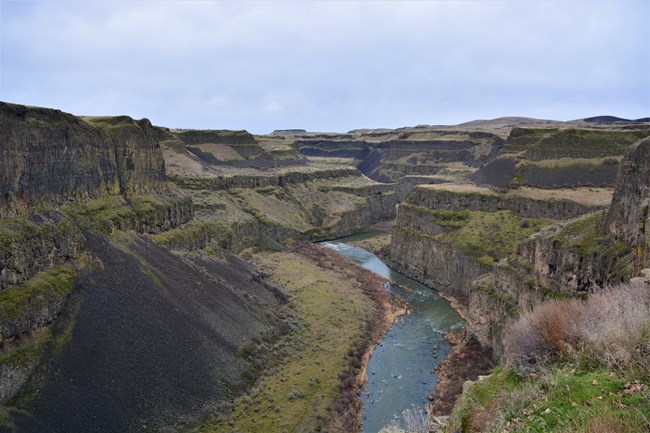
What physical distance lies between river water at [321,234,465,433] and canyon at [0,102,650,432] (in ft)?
5.31

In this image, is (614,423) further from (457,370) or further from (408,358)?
(408,358)

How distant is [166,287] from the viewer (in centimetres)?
3450

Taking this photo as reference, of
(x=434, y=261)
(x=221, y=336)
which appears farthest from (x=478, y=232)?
(x=221, y=336)

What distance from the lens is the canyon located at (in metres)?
24.1

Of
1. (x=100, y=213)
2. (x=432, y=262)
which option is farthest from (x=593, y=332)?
(x=432, y=262)

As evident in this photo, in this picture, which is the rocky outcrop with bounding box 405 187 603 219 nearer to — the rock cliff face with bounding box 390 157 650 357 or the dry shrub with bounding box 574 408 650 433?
the rock cliff face with bounding box 390 157 650 357

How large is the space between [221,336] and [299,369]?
5787mm

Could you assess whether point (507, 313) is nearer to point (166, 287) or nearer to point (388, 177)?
point (166, 287)

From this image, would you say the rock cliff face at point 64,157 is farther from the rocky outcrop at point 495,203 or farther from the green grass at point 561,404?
the rocky outcrop at point 495,203

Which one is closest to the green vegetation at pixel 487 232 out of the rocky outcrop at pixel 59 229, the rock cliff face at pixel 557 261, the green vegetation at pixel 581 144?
the rock cliff face at pixel 557 261

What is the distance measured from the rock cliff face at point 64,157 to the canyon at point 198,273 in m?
0.12

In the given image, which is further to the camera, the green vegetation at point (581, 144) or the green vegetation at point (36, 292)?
the green vegetation at point (581, 144)

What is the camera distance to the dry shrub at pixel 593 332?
1212 cm

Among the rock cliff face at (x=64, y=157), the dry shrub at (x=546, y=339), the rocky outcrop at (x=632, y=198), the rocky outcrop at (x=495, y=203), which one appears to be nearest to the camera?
the dry shrub at (x=546, y=339)
